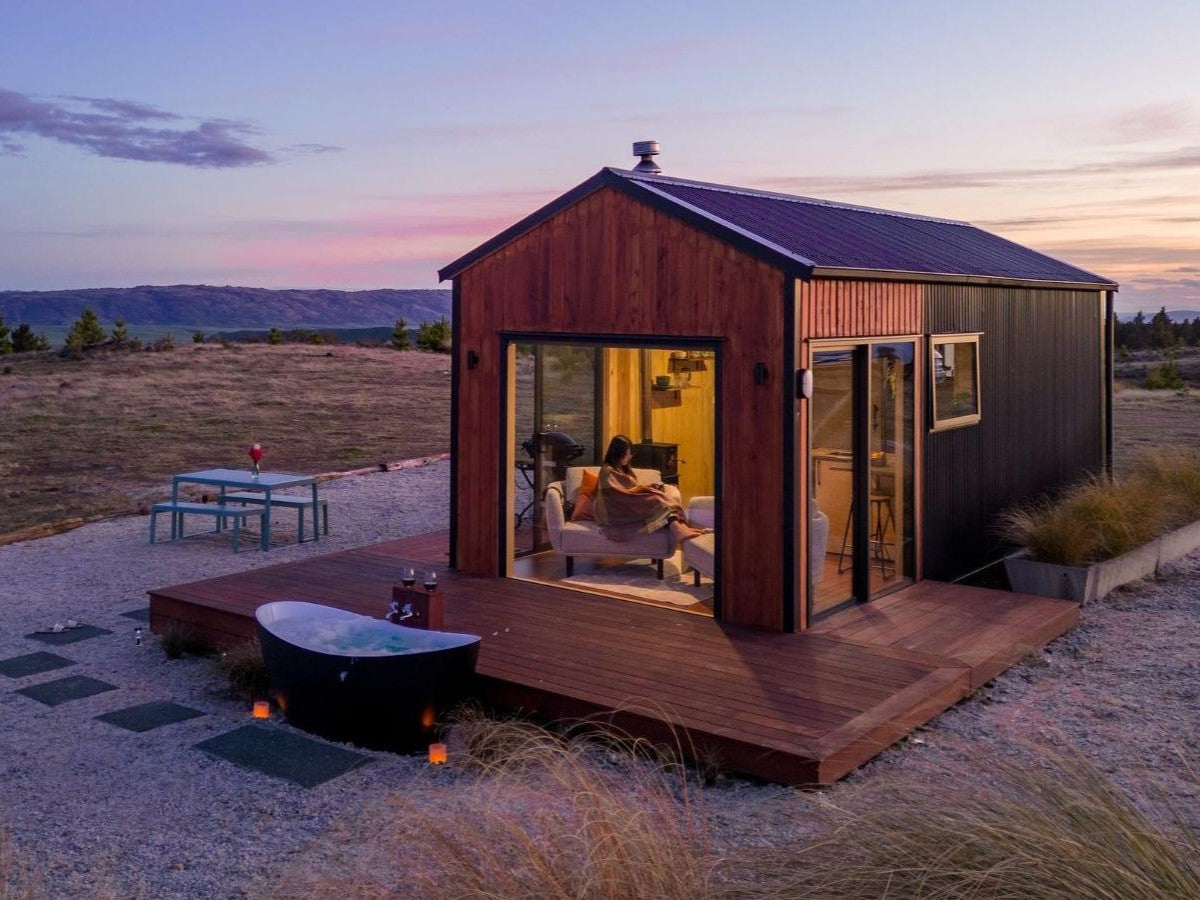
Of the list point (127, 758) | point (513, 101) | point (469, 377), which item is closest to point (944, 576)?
point (469, 377)

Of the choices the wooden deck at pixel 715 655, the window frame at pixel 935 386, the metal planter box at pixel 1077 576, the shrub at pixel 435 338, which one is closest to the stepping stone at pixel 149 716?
the wooden deck at pixel 715 655

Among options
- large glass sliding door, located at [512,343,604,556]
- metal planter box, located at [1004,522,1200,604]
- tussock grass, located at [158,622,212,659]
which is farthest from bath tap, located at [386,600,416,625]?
metal planter box, located at [1004,522,1200,604]

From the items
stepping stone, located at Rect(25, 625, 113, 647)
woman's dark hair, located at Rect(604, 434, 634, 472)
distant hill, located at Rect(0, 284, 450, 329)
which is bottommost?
stepping stone, located at Rect(25, 625, 113, 647)

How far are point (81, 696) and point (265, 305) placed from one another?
118080 mm

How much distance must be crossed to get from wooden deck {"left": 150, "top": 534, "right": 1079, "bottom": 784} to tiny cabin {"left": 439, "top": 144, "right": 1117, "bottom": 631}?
364mm

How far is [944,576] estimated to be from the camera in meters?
8.32

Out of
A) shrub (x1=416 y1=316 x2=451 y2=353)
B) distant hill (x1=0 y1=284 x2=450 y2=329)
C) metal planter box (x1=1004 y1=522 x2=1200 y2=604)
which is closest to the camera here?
metal planter box (x1=1004 y1=522 x2=1200 y2=604)

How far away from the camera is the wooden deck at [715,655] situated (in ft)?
16.8

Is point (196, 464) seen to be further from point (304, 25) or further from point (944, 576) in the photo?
point (944, 576)

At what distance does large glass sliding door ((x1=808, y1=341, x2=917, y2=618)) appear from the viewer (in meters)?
6.93

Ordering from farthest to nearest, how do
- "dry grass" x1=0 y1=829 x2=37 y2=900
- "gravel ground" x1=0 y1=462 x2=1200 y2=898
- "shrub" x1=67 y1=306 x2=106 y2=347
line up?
"shrub" x1=67 y1=306 x2=106 y2=347, "gravel ground" x1=0 y1=462 x2=1200 y2=898, "dry grass" x1=0 y1=829 x2=37 y2=900

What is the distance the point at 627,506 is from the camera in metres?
7.91

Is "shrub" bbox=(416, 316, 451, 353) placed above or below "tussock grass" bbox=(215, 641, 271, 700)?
above

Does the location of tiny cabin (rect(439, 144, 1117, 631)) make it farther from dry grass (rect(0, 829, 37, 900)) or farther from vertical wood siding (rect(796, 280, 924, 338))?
dry grass (rect(0, 829, 37, 900))
